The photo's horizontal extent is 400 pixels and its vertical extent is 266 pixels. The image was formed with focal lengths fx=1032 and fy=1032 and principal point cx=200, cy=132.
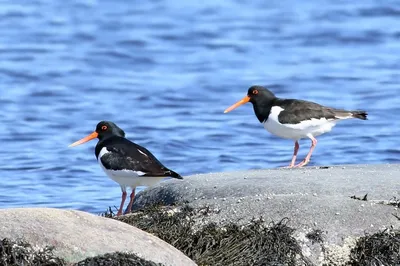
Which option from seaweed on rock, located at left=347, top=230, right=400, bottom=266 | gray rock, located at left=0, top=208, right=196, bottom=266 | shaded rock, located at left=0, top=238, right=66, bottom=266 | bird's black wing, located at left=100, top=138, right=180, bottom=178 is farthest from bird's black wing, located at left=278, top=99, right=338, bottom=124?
shaded rock, located at left=0, top=238, right=66, bottom=266

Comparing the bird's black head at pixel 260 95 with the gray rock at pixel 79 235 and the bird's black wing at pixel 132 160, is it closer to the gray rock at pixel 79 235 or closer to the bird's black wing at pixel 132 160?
the bird's black wing at pixel 132 160

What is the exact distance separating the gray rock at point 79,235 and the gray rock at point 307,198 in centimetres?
89

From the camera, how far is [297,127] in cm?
898

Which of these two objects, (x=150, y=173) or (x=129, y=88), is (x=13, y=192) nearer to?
(x=150, y=173)

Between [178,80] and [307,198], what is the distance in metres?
9.26

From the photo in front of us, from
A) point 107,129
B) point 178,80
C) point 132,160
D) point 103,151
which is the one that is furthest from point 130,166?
point 178,80

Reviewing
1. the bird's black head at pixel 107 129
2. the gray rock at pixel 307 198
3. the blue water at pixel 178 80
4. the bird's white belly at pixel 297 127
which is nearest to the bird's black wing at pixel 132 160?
the gray rock at pixel 307 198

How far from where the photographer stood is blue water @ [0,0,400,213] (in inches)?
459

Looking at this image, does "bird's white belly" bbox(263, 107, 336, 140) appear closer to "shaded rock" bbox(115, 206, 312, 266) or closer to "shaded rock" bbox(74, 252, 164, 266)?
"shaded rock" bbox(115, 206, 312, 266)

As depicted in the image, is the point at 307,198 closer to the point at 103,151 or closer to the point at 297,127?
the point at 103,151

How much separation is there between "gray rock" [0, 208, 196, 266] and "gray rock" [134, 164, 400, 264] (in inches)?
35.1

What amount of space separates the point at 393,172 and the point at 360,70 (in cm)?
878

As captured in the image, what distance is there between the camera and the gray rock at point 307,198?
643 cm

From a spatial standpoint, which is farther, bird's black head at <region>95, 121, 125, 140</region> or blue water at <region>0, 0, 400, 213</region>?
blue water at <region>0, 0, 400, 213</region>
